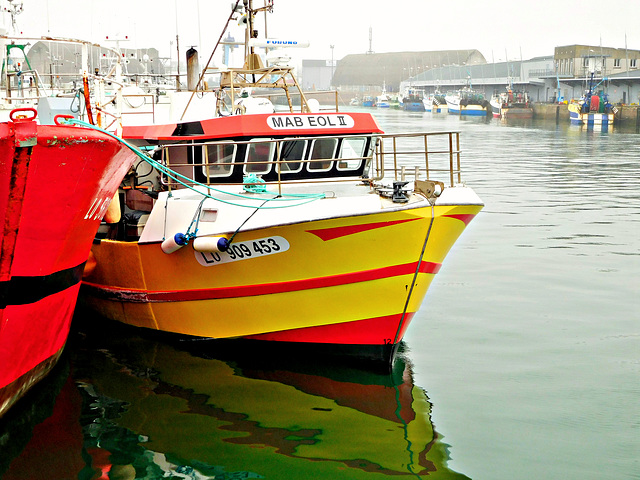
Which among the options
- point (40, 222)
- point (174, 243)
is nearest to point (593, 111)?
point (174, 243)

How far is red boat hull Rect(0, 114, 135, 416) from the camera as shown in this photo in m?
6.95

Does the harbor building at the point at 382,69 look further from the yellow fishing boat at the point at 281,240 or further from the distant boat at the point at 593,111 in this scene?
the yellow fishing boat at the point at 281,240

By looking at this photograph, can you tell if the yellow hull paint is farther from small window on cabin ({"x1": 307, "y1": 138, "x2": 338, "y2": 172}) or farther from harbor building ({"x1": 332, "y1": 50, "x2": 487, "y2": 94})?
harbor building ({"x1": 332, "y1": 50, "x2": 487, "y2": 94})

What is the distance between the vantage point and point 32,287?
761cm

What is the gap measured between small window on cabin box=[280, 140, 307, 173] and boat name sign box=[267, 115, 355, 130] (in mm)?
238

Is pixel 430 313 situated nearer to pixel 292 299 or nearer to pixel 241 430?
pixel 292 299

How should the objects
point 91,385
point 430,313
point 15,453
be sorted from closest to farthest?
1. point 15,453
2. point 91,385
3. point 430,313

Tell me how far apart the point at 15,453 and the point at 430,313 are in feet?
20.2

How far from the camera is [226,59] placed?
13133mm

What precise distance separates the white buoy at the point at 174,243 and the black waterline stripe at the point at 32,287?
3.70ft

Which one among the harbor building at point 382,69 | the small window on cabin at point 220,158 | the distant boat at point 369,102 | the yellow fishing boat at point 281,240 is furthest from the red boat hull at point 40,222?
the harbor building at point 382,69

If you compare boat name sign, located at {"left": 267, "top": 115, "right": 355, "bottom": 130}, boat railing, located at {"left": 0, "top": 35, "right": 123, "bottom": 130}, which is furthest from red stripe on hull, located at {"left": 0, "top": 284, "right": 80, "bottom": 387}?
boat name sign, located at {"left": 267, "top": 115, "right": 355, "bottom": 130}

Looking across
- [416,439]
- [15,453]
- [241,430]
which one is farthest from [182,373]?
[416,439]

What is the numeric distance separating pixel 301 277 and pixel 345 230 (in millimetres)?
831
